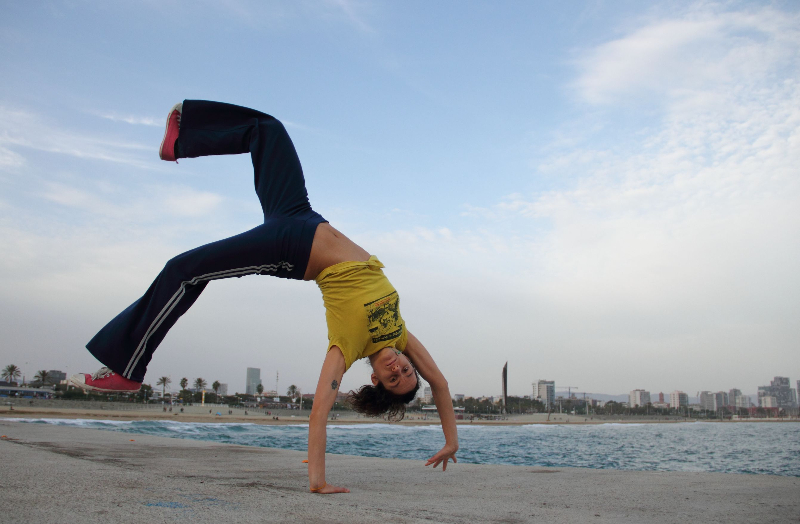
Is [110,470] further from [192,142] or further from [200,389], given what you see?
[200,389]

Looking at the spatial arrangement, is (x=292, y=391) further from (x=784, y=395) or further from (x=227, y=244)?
(x=784, y=395)

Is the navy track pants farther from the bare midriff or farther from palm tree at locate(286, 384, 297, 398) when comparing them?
palm tree at locate(286, 384, 297, 398)

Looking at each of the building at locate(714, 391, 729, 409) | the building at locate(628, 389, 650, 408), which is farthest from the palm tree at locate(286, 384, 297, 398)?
the building at locate(714, 391, 729, 409)

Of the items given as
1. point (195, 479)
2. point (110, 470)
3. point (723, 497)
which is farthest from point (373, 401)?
point (723, 497)

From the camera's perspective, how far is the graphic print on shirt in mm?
3186

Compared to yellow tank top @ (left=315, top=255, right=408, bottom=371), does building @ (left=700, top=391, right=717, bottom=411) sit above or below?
below

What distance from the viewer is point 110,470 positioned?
3.00 meters

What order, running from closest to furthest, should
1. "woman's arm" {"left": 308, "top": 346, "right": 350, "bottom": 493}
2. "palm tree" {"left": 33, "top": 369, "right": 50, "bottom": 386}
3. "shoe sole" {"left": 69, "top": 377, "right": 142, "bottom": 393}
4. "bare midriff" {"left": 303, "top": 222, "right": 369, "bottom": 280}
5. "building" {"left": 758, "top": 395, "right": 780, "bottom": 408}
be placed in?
"woman's arm" {"left": 308, "top": 346, "right": 350, "bottom": 493} → "bare midriff" {"left": 303, "top": 222, "right": 369, "bottom": 280} → "shoe sole" {"left": 69, "top": 377, "right": 142, "bottom": 393} → "palm tree" {"left": 33, "top": 369, "right": 50, "bottom": 386} → "building" {"left": 758, "top": 395, "right": 780, "bottom": 408}

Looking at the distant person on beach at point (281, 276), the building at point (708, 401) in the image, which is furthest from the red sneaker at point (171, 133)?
the building at point (708, 401)

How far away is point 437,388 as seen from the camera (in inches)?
153

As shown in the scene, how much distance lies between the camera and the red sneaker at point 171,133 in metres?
3.71

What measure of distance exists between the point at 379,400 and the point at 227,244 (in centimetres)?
160

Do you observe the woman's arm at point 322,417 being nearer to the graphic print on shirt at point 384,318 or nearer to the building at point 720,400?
the graphic print on shirt at point 384,318

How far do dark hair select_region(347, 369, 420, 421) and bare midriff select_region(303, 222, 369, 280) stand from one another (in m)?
0.94
